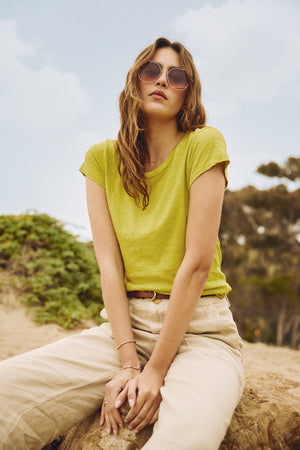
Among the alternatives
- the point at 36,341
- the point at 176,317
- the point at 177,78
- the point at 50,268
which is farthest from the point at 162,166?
the point at 50,268

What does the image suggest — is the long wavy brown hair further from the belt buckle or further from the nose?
the belt buckle

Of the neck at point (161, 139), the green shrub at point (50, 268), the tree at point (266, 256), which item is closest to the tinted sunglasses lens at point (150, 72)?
the neck at point (161, 139)

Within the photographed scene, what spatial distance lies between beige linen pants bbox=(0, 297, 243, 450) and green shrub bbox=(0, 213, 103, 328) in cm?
316

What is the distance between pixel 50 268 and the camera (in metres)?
5.50

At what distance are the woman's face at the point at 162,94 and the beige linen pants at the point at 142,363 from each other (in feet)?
3.27

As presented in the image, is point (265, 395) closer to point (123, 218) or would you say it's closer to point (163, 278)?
point (163, 278)

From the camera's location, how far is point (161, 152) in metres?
2.12

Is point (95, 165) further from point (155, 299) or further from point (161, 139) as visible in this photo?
point (155, 299)

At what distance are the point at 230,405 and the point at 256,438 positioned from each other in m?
0.42

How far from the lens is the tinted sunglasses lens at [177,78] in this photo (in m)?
2.07

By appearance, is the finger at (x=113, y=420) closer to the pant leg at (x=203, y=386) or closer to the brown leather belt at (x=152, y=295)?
the pant leg at (x=203, y=386)

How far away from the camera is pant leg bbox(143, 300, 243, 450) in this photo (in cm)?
137

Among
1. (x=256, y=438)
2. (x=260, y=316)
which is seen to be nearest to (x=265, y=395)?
(x=256, y=438)

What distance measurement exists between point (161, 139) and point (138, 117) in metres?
0.19
